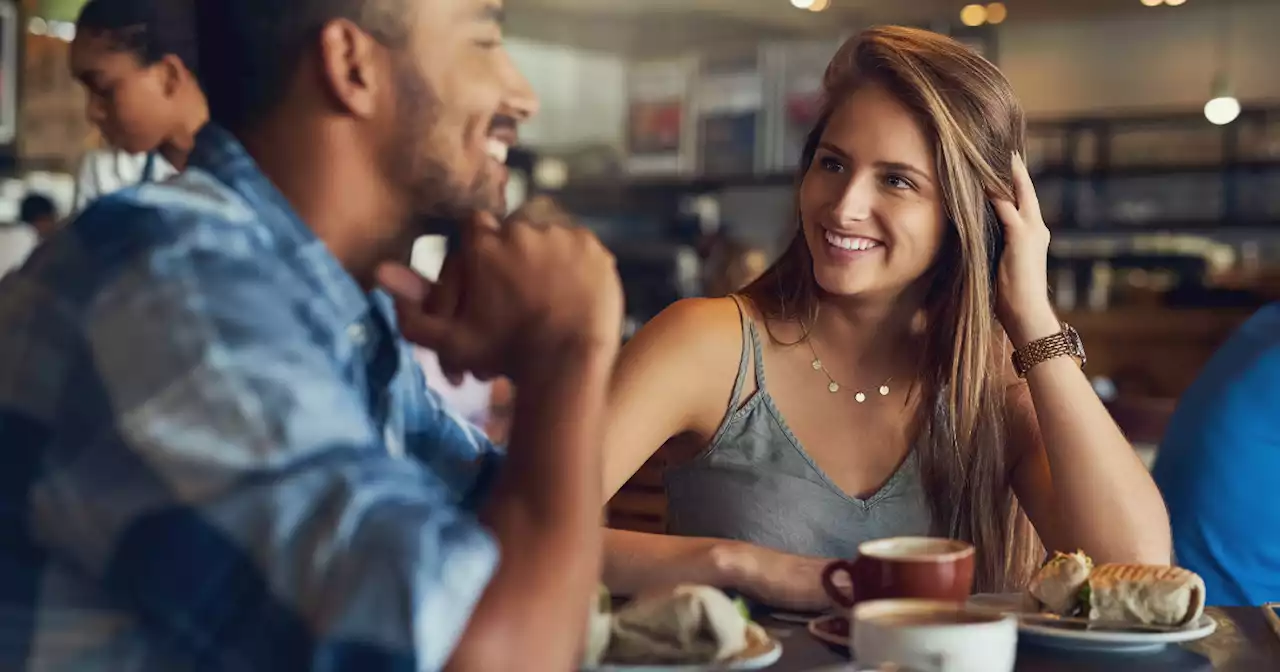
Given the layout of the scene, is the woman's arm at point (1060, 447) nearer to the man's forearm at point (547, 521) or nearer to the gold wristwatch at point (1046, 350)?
the gold wristwatch at point (1046, 350)

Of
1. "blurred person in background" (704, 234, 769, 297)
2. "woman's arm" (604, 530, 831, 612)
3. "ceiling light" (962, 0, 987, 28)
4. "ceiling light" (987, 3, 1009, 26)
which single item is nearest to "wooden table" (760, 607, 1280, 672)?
"woman's arm" (604, 530, 831, 612)

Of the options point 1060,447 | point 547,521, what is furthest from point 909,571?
point 1060,447

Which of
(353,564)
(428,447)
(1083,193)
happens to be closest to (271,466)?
(353,564)

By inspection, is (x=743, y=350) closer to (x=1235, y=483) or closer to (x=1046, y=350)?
(x=1046, y=350)

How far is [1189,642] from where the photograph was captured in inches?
47.8

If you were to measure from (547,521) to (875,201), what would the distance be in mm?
1080

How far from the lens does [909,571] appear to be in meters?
1.05

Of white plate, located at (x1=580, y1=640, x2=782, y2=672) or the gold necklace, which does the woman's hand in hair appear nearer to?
the gold necklace

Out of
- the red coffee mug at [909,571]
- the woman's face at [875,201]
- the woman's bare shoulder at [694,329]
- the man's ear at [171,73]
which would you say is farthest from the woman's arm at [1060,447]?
the man's ear at [171,73]

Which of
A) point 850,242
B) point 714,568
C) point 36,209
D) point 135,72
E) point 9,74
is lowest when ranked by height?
point 714,568

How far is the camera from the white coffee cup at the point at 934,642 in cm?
92

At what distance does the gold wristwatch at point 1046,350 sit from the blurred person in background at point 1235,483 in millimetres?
306

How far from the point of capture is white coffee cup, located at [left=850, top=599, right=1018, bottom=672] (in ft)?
3.02

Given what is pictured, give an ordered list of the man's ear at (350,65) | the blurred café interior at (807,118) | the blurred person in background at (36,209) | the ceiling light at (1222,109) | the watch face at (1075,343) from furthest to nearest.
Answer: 1. the blurred café interior at (807,118)
2. the ceiling light at (1222,109)
3. the blurred person in background at (36,209)
4. the watch face at (1075,343)
5. the man's ear at (350,65)
